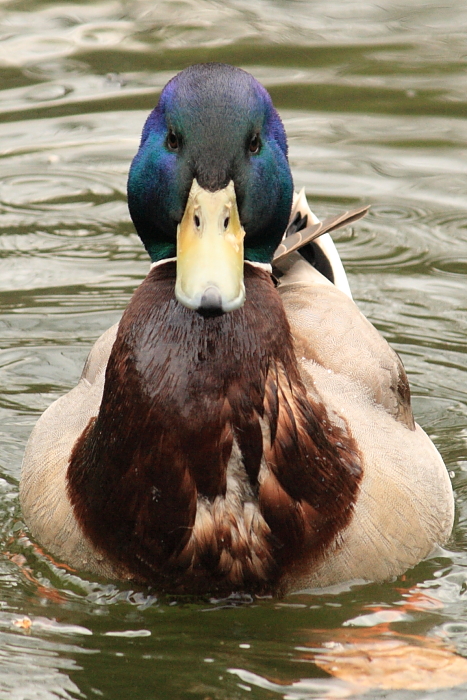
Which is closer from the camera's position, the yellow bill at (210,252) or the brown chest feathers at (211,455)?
the yellow bill at (210,252)

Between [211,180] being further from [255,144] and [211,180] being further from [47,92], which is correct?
[47,92]

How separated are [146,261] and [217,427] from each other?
4.32m

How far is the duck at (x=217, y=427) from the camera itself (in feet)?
16.1

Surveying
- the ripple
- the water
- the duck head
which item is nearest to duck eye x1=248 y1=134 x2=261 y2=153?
the duck head

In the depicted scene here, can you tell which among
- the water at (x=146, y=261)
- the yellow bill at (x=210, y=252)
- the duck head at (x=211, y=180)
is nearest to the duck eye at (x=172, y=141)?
the duck head at (x=211, y=180)

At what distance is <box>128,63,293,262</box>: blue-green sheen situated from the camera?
486 cm

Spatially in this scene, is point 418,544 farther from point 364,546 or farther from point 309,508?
point 309,508

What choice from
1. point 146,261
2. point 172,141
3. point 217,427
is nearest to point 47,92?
point 146,261

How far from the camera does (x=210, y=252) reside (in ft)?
15.1

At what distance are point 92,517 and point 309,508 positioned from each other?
34.0 inches

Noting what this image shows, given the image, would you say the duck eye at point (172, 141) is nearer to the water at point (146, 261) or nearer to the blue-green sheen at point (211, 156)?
the blue-green sheen at point (211, 156)

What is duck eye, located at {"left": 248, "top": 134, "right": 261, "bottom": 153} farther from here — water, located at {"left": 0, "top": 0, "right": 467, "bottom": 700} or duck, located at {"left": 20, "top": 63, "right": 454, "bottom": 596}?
water, located at {"left": 0, "top": 0, "right": 467, "bottom": 700}

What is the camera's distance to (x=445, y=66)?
11719 millimetres

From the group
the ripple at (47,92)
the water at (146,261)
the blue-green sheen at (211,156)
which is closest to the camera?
the blue-green sheen at (211,156)
